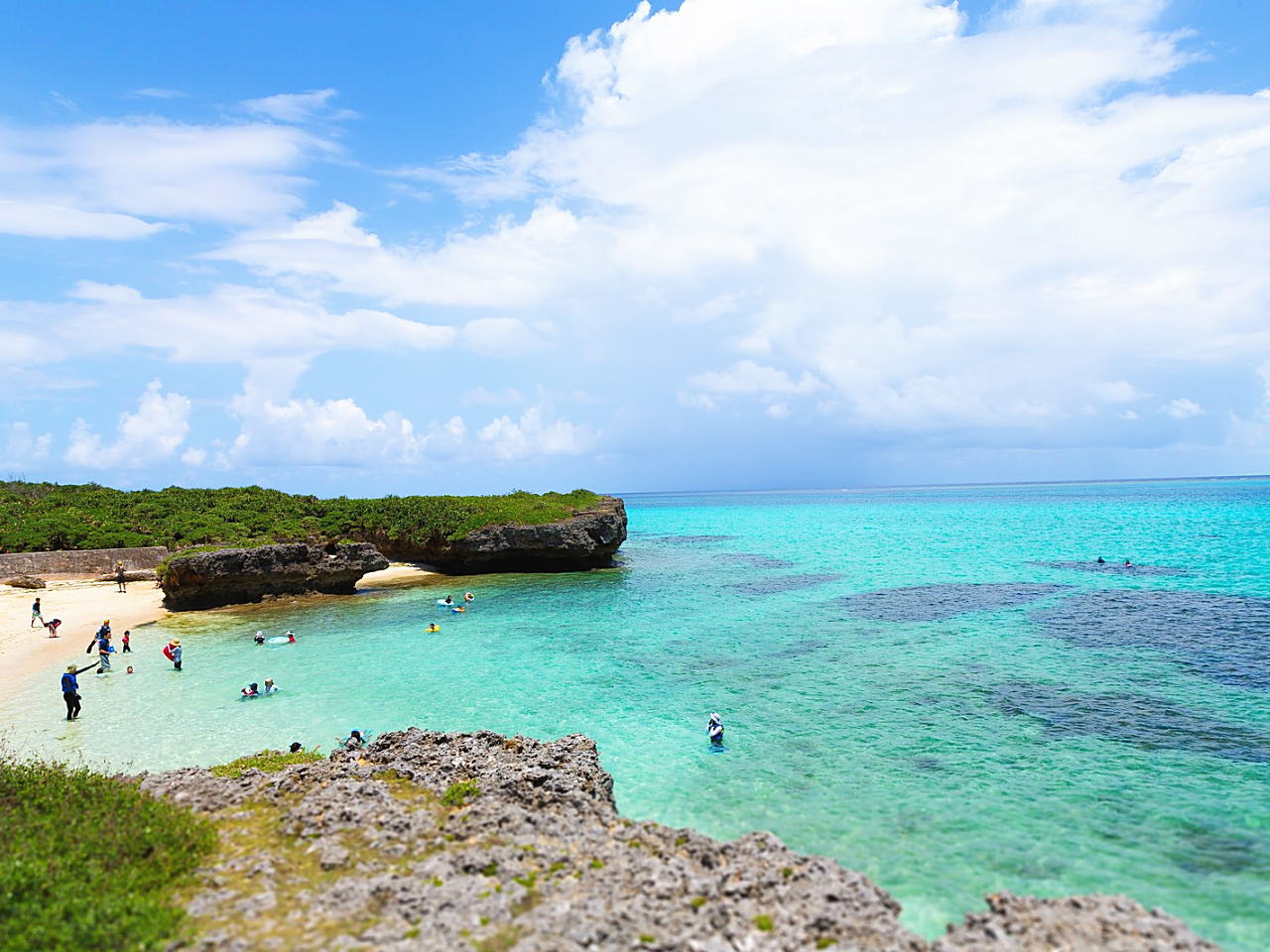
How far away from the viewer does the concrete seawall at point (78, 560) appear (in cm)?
4550

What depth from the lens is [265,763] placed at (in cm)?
1441

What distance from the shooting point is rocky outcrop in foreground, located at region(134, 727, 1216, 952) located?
7.62 m

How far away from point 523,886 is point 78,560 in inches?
2178

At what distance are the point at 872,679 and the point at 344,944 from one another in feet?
66.0

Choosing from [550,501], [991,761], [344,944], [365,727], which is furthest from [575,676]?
[550,501]

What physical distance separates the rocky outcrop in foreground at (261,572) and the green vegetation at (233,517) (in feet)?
13.8

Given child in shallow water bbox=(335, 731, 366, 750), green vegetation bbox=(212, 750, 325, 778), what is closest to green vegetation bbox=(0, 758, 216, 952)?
green vegetation bbox=(212, 750, 325, 778)

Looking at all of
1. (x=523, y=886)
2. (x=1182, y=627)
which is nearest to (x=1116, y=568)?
(x=1182, y=627)

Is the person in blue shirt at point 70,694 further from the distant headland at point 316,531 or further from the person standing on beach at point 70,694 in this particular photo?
the distant headland at point 316,531

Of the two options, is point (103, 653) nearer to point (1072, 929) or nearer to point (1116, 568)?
point (1072, 929)

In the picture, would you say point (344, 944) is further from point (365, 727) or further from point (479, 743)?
point (365, 727)

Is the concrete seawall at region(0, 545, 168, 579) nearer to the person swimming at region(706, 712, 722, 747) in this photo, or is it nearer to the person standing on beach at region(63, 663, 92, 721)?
the person standing on beach at region(63, 663, 92, 721)

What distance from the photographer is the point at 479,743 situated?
555 inches

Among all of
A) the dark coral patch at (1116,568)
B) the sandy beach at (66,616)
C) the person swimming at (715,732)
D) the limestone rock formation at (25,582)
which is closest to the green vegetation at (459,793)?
the person swimming at (715,732)
